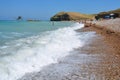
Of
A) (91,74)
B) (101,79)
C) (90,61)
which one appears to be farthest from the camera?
(90,61)

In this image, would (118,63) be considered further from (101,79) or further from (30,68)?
(30,68)

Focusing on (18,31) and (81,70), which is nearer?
(81,70)

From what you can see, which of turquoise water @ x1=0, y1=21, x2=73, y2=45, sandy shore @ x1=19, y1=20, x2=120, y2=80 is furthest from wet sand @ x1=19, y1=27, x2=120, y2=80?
turquoise water @ x1=0, y1=21, x2=73, y2=45

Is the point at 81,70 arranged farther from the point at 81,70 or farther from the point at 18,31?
the point at 18,31

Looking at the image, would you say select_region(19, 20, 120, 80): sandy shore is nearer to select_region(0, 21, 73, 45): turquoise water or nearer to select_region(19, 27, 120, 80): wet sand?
select_region(19, 27, 120, 80): wet sand

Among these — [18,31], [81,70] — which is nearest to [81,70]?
[81,70]

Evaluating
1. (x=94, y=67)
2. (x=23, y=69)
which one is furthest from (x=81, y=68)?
(x=23, y=69)

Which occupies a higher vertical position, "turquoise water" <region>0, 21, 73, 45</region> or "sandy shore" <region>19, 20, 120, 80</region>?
"sandy shore" <region>19, 20, 120, 80</region>

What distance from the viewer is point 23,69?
982 cm

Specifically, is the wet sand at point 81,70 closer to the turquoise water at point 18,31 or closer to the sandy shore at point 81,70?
the sandy shore at point 81,70

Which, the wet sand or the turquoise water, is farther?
the turquoise water

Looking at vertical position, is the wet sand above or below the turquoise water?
above

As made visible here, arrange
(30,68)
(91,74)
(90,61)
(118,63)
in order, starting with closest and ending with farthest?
(91,74)
(30,68)
(118,63)
(90,61)

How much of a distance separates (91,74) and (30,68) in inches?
91.2
